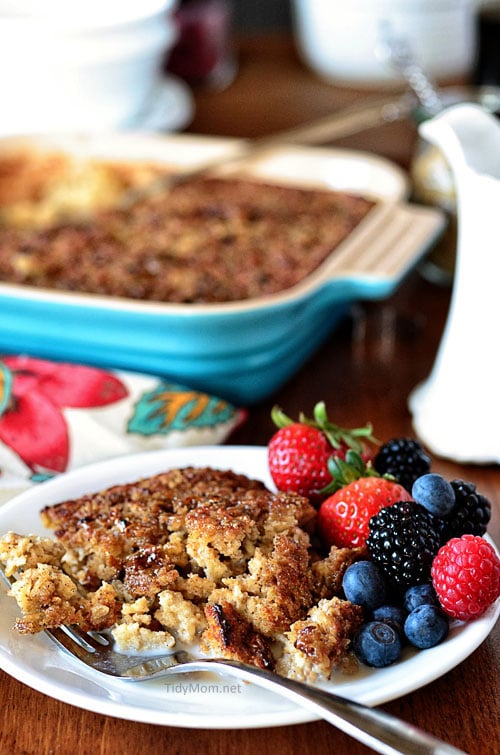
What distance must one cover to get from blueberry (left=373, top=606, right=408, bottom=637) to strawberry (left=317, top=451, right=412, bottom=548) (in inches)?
3.5

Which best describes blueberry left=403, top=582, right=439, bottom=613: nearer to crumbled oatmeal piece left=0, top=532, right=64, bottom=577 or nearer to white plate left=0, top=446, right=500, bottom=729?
white plate left=0, top=446, right=500, bottom=729

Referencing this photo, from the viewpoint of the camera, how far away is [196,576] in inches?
35.3

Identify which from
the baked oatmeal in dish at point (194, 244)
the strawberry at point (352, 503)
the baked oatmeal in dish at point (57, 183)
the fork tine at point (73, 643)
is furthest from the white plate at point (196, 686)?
the baked oatmeal in dish at point (57, 183)

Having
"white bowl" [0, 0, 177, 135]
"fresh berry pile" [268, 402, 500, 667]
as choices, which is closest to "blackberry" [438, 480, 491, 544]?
"fresh berry pile" [268, 402, 500, 667]

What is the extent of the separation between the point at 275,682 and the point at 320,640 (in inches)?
2.6

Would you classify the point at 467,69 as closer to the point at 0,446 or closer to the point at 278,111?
the point at 278,111

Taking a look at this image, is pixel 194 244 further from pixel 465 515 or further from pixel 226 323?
pixel 465 515

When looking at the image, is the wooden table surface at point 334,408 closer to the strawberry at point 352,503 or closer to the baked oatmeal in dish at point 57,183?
the strawberry at point 352,503

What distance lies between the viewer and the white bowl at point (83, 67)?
191 cm

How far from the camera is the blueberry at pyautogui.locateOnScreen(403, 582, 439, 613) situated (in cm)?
87

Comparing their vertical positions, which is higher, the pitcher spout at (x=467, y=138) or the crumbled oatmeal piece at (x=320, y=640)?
the pitcher spout at (x=467, y=138)

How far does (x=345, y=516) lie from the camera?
949 millimetres

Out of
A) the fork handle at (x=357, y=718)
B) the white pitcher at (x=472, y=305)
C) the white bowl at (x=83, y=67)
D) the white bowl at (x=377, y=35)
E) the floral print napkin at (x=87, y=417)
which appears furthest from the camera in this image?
the white bowl at (x=377, y=35)

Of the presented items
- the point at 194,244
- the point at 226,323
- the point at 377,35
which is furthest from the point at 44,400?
the point at 377,35
